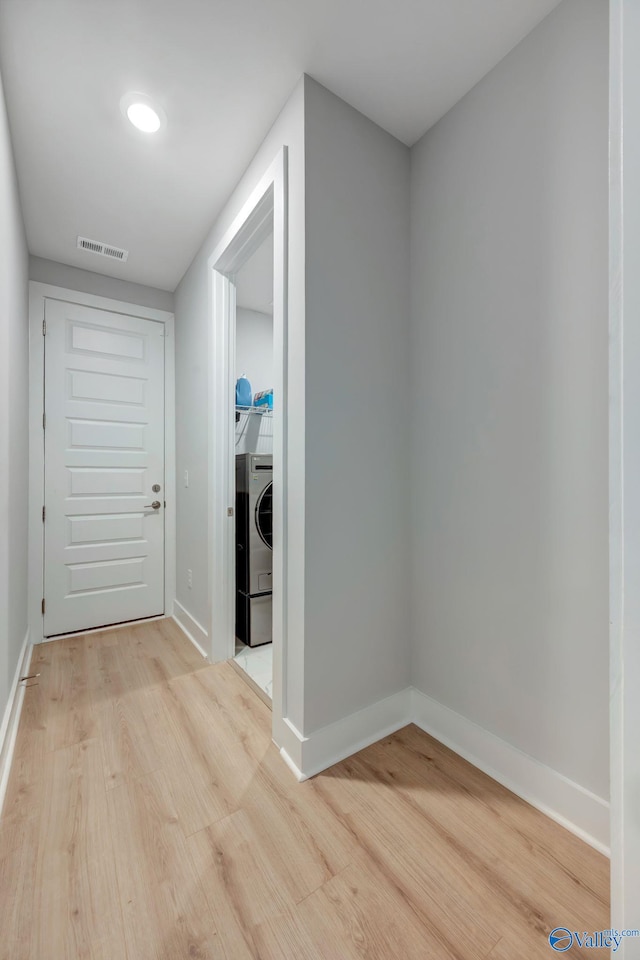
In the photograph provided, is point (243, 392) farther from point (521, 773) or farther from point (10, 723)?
point (521, 773)

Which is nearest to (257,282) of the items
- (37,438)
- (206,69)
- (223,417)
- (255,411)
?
(255,411)

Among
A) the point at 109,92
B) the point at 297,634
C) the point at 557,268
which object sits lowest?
the point at 297,634

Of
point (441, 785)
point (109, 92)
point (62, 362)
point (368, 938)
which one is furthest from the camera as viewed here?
point (62, 362)

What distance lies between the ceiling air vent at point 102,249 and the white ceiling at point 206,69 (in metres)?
0.44

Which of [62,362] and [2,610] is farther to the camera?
[62,362]

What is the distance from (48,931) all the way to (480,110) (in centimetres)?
283

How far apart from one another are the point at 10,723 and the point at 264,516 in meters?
1.53

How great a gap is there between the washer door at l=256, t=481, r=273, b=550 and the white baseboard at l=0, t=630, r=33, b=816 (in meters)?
1.41

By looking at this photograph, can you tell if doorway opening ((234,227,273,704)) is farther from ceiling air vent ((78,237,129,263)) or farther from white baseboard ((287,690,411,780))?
ceiling air vent ((78,237,129,263))

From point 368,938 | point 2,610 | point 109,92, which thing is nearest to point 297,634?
point 368,938

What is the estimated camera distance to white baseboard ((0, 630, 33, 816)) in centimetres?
141

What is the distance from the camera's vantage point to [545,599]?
4.21 ft

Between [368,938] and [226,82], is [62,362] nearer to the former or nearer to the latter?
[226,82]

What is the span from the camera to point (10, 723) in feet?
5.35
